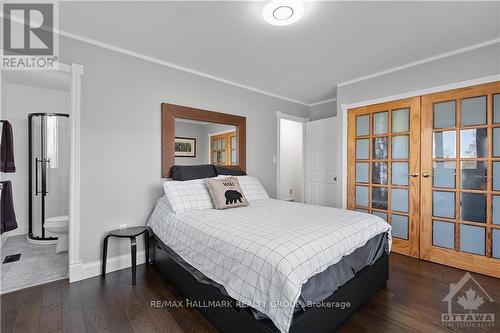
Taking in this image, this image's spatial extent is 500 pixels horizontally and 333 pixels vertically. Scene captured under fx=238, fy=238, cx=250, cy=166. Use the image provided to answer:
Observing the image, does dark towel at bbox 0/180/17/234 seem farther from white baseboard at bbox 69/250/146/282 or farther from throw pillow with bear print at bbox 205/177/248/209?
throw pillow with bear print at bbox 205/177/248/209

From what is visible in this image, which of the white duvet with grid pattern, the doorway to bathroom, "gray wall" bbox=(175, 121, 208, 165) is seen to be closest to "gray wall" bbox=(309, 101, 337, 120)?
"gray wall" bbox=(175, 121, 208, 165)

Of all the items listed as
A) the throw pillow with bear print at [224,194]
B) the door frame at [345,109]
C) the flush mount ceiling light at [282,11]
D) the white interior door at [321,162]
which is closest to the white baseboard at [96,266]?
the throw pillow with bear print at [224,194]

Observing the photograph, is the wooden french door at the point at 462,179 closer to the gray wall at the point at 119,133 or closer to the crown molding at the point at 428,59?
the crown molding at the point at 428,59

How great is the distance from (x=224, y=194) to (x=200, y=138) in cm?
107

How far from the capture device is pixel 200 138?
330 cm

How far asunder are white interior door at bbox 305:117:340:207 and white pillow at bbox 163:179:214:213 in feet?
8.45

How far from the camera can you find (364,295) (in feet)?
6.25

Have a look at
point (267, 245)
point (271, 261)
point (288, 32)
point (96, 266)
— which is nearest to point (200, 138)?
point (288, 32)

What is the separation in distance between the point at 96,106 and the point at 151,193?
1.10 metres

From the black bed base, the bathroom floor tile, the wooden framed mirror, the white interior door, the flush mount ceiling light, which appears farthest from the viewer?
the white interior door

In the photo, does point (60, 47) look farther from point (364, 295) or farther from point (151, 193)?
point (364, 295)

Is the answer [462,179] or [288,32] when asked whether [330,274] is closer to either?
[288,32]

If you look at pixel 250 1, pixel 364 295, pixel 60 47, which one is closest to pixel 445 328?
pixel 364 295

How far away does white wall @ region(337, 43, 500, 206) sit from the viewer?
2496mm
